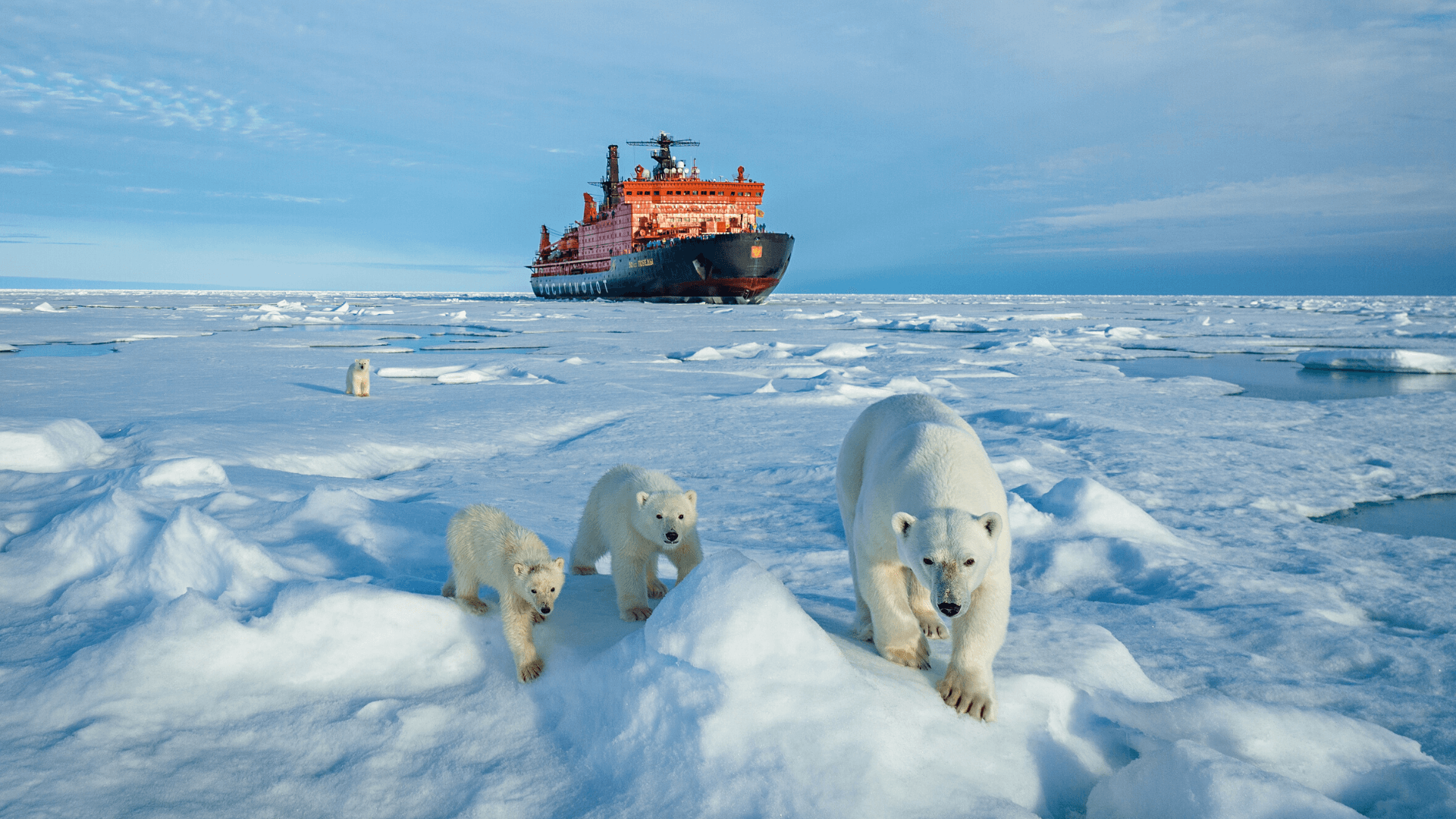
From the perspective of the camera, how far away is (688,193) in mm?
45688

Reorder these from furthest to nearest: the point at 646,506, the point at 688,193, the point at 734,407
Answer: the point at 688,193
the point at 734,407
the point at 646,506

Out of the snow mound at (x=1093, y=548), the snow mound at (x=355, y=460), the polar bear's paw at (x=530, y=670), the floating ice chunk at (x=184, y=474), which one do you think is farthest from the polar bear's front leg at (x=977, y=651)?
the snow mound at (x=355, y=460)

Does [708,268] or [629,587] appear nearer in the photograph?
[629,587]

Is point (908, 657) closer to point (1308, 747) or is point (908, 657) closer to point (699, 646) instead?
point (699, 646)

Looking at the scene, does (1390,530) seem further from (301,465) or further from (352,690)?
(301,465)

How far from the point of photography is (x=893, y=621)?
2.27 metres

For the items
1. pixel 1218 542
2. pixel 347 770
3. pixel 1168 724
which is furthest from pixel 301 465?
pixel 1218 542

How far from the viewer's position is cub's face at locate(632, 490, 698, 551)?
2615 mm

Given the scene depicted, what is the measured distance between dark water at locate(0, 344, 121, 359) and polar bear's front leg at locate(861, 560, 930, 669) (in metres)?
16.2

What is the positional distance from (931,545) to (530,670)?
1.17 m

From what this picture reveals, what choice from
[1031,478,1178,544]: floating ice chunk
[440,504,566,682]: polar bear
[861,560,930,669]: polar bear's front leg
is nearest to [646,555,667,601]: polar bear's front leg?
[440,504,566,682]: polar bear

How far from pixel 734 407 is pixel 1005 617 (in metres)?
6.18

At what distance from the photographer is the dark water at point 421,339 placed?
16562 mm

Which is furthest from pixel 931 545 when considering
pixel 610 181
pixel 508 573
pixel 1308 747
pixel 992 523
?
pixel 610 181
